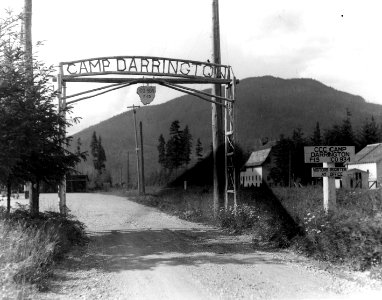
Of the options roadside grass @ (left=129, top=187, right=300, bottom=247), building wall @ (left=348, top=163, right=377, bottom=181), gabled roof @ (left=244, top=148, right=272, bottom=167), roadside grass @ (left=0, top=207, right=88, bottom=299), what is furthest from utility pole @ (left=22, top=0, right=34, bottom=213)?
gabled roof @ (left=244, top=148, right=272, bottom=167)

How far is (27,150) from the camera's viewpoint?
11.1 m

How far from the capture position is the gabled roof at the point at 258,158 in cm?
7556

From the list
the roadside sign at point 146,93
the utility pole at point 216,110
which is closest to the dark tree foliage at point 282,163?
the utility pole at point 216,110

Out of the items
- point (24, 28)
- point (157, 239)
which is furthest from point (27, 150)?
point (24, 28)

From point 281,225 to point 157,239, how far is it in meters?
3.47

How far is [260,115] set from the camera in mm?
113812

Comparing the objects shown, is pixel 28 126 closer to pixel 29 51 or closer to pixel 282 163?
pixel 29 51

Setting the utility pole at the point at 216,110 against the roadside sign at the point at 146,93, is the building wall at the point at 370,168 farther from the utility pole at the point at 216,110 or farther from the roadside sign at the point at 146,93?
the roadside sign at the point at 146,93

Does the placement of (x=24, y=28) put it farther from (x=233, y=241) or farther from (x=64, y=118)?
(x=233, y=241)

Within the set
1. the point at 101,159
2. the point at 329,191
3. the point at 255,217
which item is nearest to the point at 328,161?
the point at 329,191

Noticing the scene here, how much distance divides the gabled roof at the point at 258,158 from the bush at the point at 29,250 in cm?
6519

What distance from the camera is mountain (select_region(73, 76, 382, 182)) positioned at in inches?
3821

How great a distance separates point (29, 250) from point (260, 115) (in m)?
108

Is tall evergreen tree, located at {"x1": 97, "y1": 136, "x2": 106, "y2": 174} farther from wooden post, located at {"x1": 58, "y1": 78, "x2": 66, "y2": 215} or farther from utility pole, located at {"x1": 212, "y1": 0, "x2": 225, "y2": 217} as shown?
wooden post, located at {"x1": 58, "y1": 78, "x2": 66, "y2": 215}
